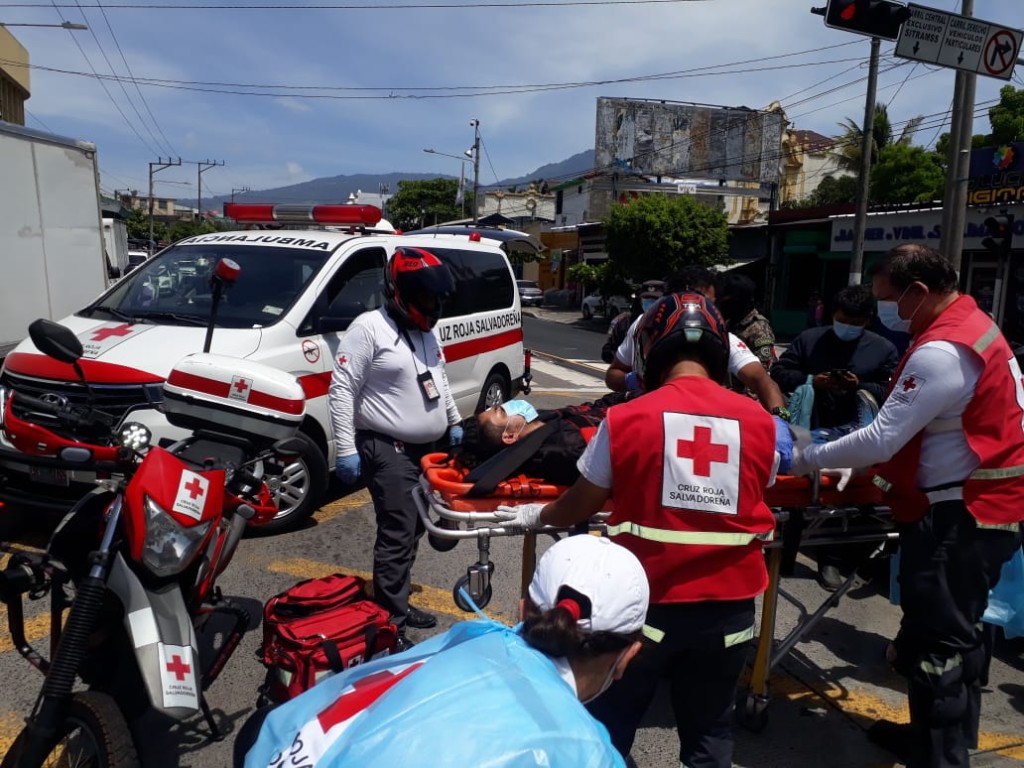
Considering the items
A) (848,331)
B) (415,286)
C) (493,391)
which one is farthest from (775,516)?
(493,391)

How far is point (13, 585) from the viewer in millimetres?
2449

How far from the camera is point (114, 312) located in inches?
232

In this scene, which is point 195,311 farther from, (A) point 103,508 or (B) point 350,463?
(A) point 103,508

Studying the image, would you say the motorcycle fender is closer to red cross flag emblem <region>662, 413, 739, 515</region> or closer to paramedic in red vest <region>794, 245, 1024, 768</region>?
red cross flag emblem <region>662, 413, 739, 515</region>

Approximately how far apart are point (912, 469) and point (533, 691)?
6.78ft

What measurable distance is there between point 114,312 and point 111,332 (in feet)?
1.84

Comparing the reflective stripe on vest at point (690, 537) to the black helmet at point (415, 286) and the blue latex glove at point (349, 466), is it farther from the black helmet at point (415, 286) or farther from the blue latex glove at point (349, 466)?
the black helmet at point (415, 286)

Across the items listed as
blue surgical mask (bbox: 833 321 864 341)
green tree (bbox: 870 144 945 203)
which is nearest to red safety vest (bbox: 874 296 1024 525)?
blue surgical mask (bbox: 833 321 864 341)

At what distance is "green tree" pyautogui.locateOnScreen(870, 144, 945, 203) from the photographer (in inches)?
1202

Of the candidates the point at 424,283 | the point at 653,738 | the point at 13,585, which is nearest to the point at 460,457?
the point at 424,283

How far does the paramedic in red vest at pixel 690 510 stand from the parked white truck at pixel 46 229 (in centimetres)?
782

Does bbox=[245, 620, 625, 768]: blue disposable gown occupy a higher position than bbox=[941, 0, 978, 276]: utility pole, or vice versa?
bbox=[941, 0, 978, 276]: utility pole

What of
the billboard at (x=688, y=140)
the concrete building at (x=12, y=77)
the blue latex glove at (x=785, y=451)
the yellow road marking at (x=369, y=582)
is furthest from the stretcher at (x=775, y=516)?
the billboard at (x=688, y=140)

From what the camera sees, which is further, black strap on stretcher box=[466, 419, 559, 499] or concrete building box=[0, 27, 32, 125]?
concrete building box=[0, 27, 32, 125]
